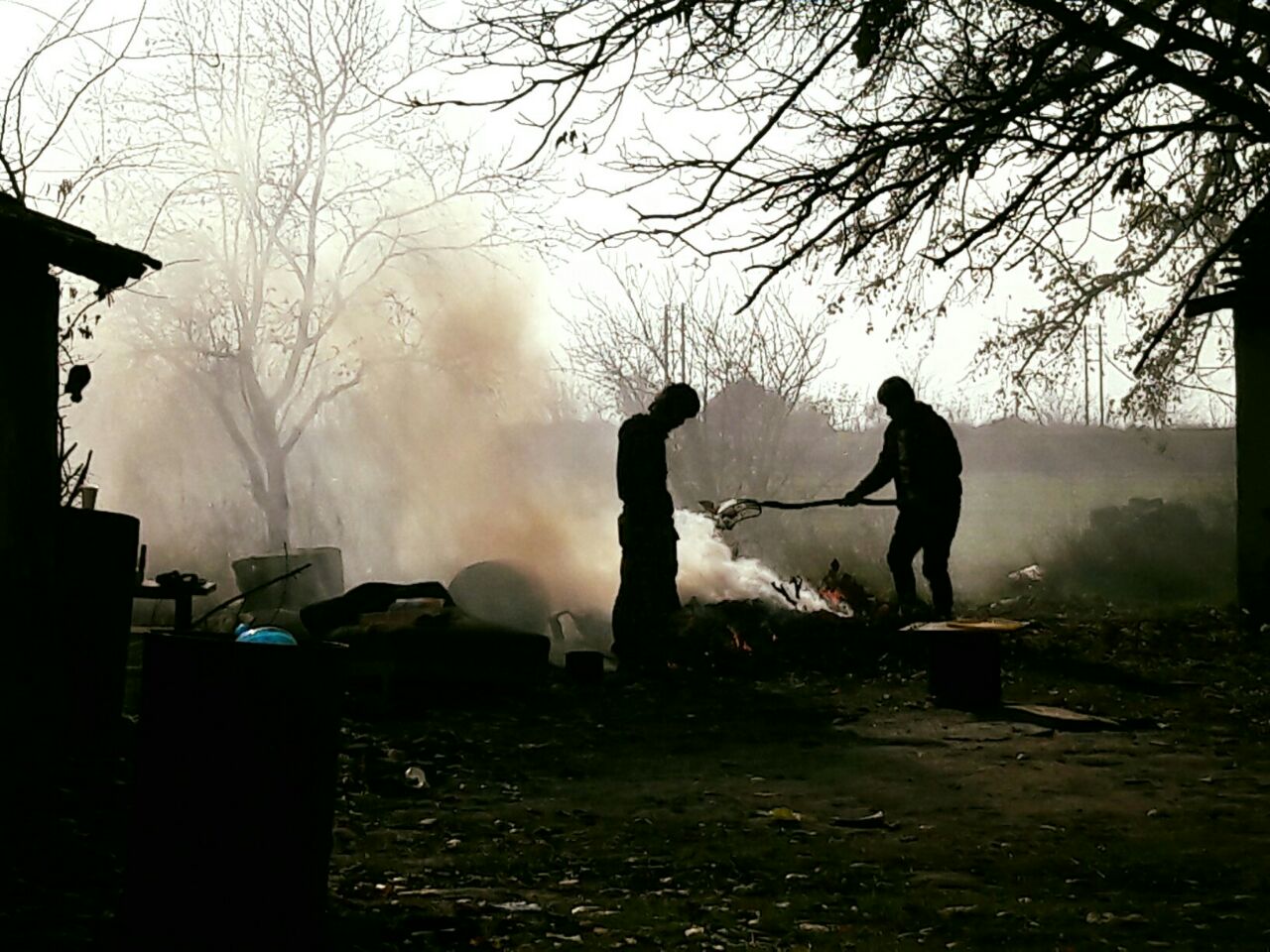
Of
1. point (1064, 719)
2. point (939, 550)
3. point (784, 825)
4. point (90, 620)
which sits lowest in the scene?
point (784, 825)

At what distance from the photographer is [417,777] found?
8.34 m

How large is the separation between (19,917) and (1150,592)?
70.6ft

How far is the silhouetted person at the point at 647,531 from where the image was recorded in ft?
47.0

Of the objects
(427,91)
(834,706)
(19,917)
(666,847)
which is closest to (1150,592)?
(834,706)

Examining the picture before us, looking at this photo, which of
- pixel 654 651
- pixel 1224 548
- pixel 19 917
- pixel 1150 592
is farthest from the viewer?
pixel 1224 548

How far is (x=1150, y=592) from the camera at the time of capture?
23.7 m

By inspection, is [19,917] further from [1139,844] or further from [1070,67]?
[1070,67]

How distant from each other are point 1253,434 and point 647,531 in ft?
23.5

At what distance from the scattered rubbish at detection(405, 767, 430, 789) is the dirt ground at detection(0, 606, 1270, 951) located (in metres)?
0.05

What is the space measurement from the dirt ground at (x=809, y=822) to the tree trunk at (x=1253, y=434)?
13.5 ft

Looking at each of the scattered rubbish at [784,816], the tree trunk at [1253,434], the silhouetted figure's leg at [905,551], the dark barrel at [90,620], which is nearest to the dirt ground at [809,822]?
the scattered rubbish at [784,816]

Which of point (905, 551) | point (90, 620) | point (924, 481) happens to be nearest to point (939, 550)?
point (905, 551)

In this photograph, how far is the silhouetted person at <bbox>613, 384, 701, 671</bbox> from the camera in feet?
47.0

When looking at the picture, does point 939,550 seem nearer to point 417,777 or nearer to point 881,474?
point 881,474
